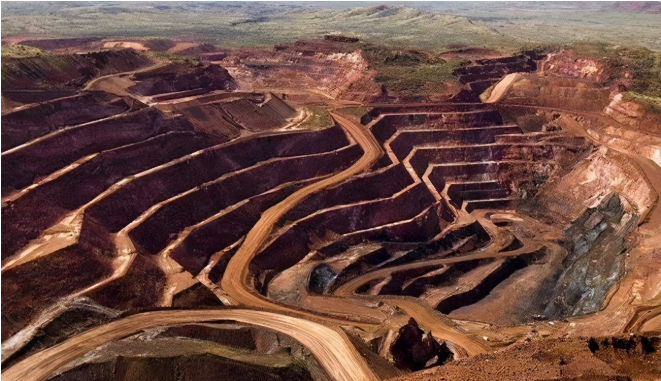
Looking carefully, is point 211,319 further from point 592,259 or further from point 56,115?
point 592,259

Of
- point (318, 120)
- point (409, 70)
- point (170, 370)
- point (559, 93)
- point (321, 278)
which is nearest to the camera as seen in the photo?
point (170, 370)

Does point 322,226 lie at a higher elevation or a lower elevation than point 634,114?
lower

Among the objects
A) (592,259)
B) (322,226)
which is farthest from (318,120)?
(592,259)

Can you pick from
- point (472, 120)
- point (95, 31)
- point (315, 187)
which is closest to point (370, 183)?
point (315, 187)

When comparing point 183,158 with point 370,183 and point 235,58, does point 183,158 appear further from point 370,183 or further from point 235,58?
point 235,58

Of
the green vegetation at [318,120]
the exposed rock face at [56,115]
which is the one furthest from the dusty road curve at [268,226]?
the exposed rock face at [56,115]

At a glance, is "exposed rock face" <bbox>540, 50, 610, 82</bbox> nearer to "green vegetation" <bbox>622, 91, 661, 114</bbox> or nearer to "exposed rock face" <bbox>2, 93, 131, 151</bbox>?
"green vegetation" <bbox>622, 91, 661, 114</bbox>

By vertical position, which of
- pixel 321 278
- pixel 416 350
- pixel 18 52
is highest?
pixel 18 52

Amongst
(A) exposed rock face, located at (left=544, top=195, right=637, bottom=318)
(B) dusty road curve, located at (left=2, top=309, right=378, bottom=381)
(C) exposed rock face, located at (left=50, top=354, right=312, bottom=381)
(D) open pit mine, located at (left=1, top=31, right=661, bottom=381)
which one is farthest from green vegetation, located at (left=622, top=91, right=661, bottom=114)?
(C) exposed rock face, located at (left=50, top=354, right=312, bottom=381)

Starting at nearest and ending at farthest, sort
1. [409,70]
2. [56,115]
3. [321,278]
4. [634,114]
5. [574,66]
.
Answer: [321,278], [56,115], [634,114], [409,70], [574,66]
